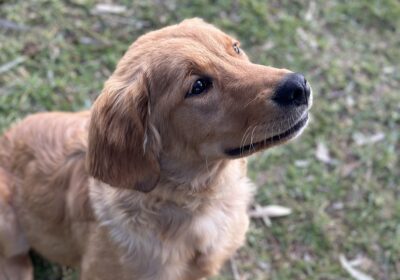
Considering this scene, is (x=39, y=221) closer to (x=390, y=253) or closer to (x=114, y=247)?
(x=114, y=247)

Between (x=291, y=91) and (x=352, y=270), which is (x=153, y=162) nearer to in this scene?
(x=291, y=91)

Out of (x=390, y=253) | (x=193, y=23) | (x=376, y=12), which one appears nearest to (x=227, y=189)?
(x=193, y=23)

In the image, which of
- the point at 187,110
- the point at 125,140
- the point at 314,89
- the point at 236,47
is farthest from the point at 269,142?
the point at 314,89

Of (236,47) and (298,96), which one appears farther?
(236,47)

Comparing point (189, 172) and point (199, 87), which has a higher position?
point (199, 87)

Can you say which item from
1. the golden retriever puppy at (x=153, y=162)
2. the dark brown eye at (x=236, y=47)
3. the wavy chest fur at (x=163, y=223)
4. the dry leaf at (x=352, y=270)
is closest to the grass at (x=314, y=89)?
the dry leaf at (x=352, y=270)

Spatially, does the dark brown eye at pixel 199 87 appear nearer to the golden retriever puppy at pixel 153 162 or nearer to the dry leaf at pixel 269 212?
the golden retriever puppy at pixel 153 162

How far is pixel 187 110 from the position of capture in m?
2.82

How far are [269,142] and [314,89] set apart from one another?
2814mm

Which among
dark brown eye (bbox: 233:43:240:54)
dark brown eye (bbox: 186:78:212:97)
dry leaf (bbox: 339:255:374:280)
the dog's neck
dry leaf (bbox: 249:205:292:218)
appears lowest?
dry leaf (bbox: 339:255:374:280)

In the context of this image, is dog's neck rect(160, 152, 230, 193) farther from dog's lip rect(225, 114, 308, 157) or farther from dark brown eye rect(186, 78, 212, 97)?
dark brown eye rect(186, 78, 212, 97)

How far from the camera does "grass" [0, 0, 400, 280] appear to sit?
4543 mm

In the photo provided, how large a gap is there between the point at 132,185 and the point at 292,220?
7.31 feet

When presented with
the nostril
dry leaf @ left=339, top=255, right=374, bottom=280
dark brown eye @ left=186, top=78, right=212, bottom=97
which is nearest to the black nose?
the nostril
